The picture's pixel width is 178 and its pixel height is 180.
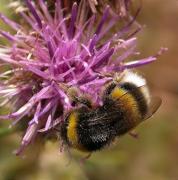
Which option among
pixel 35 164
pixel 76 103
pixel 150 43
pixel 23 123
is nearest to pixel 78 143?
pixel 76 103

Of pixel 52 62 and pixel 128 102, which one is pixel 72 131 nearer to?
pixel 128 102

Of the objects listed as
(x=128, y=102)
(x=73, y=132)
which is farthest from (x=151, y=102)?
(x=73, y=132)

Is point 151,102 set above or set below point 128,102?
below

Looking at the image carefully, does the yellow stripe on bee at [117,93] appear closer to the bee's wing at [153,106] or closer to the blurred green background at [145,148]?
the bee's wing at [153,106]

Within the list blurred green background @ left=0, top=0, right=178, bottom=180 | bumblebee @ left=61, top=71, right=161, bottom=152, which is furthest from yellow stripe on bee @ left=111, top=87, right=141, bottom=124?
blurred green background @ left=0, top=0, right=178, bottom=180

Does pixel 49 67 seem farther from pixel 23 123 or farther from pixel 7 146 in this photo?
pixel 7 146

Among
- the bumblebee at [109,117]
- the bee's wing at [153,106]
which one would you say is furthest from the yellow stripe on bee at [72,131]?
the bee's wing at [153,106]

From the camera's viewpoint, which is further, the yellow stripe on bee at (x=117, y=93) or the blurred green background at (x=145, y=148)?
the blurred green background at (x=145, y=148)
